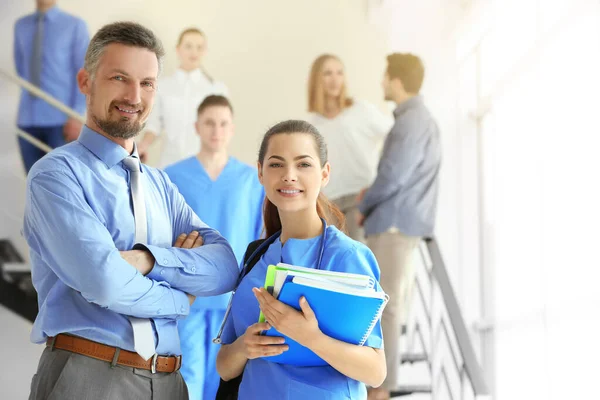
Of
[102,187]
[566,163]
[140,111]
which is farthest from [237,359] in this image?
[566,163]

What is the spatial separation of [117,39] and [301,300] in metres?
0.86

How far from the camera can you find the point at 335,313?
65.2 inches

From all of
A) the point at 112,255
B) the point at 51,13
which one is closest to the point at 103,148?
the point at 112,255

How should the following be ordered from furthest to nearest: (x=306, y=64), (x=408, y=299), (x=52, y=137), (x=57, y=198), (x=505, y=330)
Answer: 1. (x=306, y=64)
2. (x=52, y=137)
3. (x=408, y=299)
4. (x=505, y=330)
5. (x=57, y=198)

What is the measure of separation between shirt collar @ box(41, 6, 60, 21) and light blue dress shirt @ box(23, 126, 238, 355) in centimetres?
469

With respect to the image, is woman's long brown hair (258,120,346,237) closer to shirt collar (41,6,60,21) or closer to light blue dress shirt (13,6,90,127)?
light blue dress shirt (13,6,90,127)

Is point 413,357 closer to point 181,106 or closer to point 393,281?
point 393,281

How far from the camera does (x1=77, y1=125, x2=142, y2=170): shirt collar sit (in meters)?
1.95

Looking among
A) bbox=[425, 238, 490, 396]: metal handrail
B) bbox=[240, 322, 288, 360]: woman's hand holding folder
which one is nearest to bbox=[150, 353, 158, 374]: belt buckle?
bbox=[240, 322, 288, 360]: woman's hand holding folder

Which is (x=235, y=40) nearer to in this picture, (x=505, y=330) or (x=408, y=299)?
(x=408, y=299)

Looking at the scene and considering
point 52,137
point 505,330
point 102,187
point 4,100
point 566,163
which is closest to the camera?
point 102,187

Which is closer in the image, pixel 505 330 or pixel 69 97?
pixel 505 330

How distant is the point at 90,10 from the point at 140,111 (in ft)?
17.2

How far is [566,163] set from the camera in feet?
12.1
